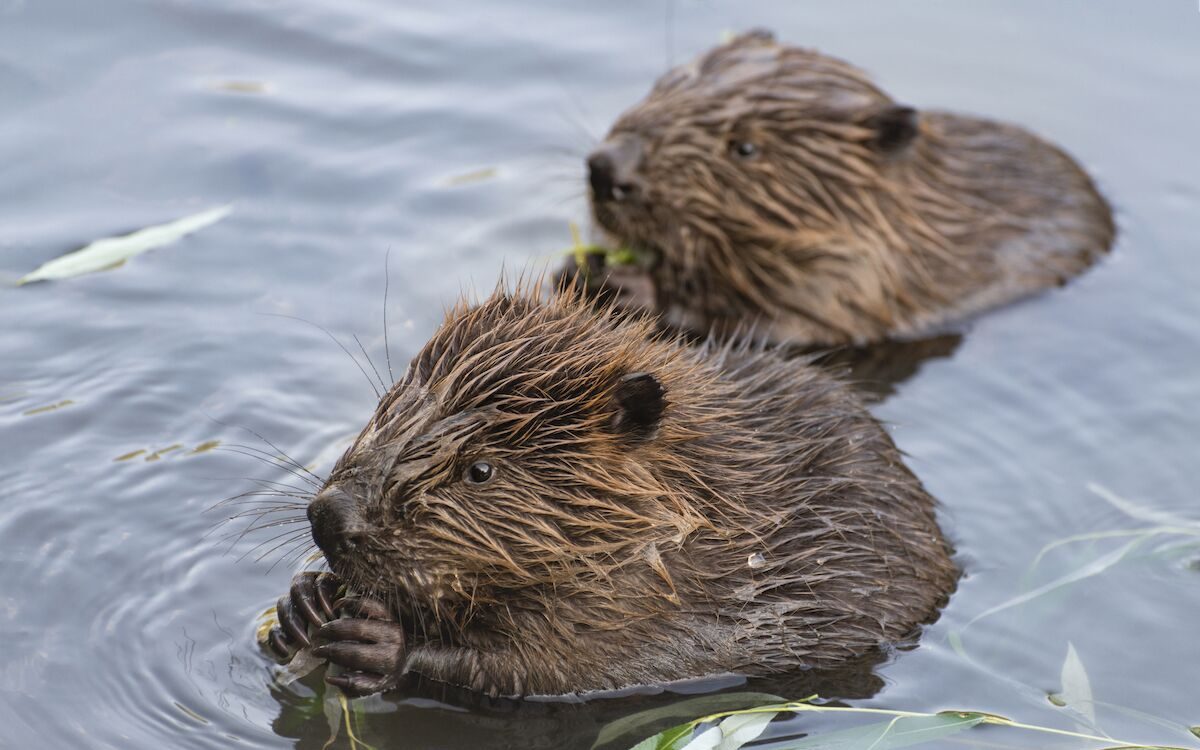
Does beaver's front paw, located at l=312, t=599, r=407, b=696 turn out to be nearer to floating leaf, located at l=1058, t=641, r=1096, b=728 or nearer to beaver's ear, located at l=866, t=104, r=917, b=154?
floating leaf, located at l=1058, t=641, r=1096, b=728

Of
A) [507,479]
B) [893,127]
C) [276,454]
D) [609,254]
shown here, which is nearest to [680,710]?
[507,479]

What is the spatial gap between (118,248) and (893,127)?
2.71 meters

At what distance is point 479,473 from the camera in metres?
3.75

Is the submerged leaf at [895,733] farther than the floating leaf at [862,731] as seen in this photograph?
Yes

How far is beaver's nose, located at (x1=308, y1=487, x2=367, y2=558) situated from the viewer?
11.8ft

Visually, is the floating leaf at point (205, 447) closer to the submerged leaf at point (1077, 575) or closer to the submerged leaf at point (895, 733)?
the submerged leaf at point (895, 733)

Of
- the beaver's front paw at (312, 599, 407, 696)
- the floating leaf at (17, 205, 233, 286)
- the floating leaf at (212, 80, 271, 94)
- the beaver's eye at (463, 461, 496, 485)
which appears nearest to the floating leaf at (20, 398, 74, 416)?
the floating leaf at (17, 205, 233, 286)

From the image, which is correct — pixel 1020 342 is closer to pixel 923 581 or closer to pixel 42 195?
pixel 923 581

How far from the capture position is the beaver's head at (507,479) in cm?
366

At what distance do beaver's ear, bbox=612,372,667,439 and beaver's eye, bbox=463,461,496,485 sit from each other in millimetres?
307

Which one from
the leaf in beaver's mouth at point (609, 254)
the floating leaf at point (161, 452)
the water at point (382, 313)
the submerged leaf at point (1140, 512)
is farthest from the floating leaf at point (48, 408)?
the submerged leaf at point (1140, 512)

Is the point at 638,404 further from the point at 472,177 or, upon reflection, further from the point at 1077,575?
the point at 472,177

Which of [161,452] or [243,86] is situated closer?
[161,452]

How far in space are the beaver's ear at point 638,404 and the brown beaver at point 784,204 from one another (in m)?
1.98
